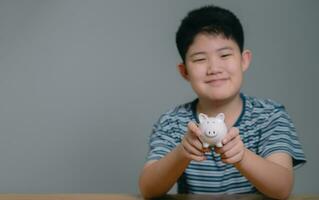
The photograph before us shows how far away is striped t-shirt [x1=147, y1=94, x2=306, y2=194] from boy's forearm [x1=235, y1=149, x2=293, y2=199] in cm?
7

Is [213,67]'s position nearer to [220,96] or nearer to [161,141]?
[220,96]

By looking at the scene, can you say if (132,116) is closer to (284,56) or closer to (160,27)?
(160,27)

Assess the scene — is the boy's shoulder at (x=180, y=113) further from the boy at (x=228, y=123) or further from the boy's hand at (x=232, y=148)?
the boy's hand at (x=232, y=148)

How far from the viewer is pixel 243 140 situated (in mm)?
839

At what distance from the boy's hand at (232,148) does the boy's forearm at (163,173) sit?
69 mm

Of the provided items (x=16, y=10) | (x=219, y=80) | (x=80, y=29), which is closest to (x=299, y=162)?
(x=219, y=80)

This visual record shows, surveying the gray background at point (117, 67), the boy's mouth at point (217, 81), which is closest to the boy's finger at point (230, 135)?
the boy's mouth at point (217, 81)

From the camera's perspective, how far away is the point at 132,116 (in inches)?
47.1

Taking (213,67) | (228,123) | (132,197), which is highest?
(213,67)

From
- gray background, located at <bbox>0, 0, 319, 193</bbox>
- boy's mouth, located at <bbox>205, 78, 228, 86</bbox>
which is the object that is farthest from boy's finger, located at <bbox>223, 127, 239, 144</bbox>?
gray background, located at <bbox>0, 0, 319, 193</bbox>

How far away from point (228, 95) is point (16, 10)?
0.63 meters

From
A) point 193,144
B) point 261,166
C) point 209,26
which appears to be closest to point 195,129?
point 193,144

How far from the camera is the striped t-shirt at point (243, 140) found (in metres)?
0.81

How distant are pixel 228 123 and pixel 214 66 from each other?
0.12m
